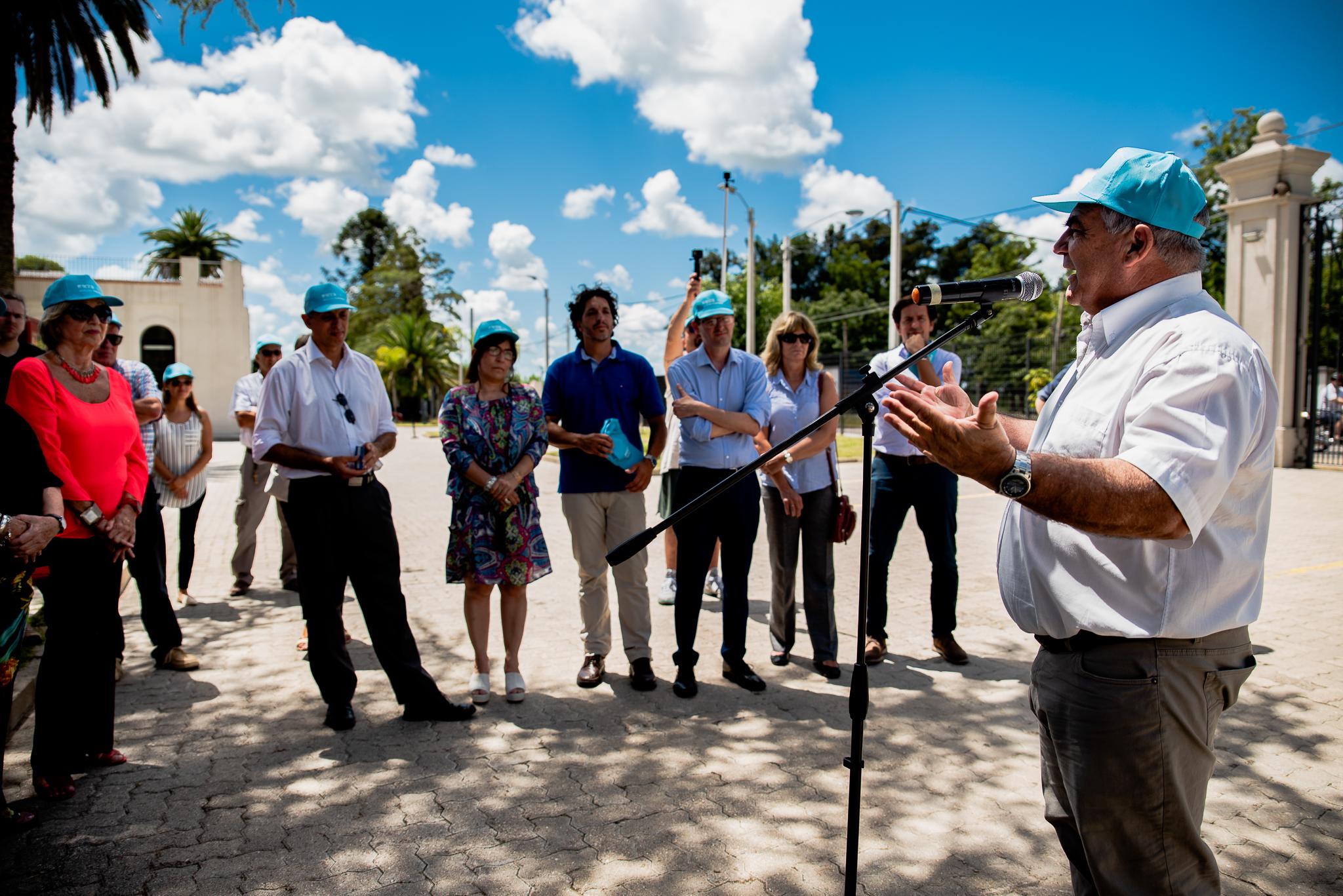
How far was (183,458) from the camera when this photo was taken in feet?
22.2

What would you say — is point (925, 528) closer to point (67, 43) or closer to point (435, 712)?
point (435, 712)

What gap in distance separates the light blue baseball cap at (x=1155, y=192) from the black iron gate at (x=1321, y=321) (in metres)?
15.6

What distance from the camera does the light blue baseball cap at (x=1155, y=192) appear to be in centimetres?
201

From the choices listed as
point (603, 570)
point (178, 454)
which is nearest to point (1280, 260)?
point (603, 570)

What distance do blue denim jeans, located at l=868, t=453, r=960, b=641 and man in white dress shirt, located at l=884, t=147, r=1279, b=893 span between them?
333cm

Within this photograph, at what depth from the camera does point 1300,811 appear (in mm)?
3428

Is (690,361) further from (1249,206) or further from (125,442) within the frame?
(1249,206)

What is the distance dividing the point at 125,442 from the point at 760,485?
11.5ft

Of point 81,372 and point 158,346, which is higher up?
point 158,346

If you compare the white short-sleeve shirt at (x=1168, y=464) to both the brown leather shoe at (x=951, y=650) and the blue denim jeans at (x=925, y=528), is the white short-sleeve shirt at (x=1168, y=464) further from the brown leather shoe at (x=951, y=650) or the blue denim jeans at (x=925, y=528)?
the brown leather shoe at (x=951, y=650)

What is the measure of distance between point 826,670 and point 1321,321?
1493cm

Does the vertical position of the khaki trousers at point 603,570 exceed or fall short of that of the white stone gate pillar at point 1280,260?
it falls short

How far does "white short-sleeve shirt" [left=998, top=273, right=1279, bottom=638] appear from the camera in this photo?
1.77 metres

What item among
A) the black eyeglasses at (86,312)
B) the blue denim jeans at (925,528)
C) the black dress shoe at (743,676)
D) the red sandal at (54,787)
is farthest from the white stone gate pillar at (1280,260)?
the red sandal at (54,787)
